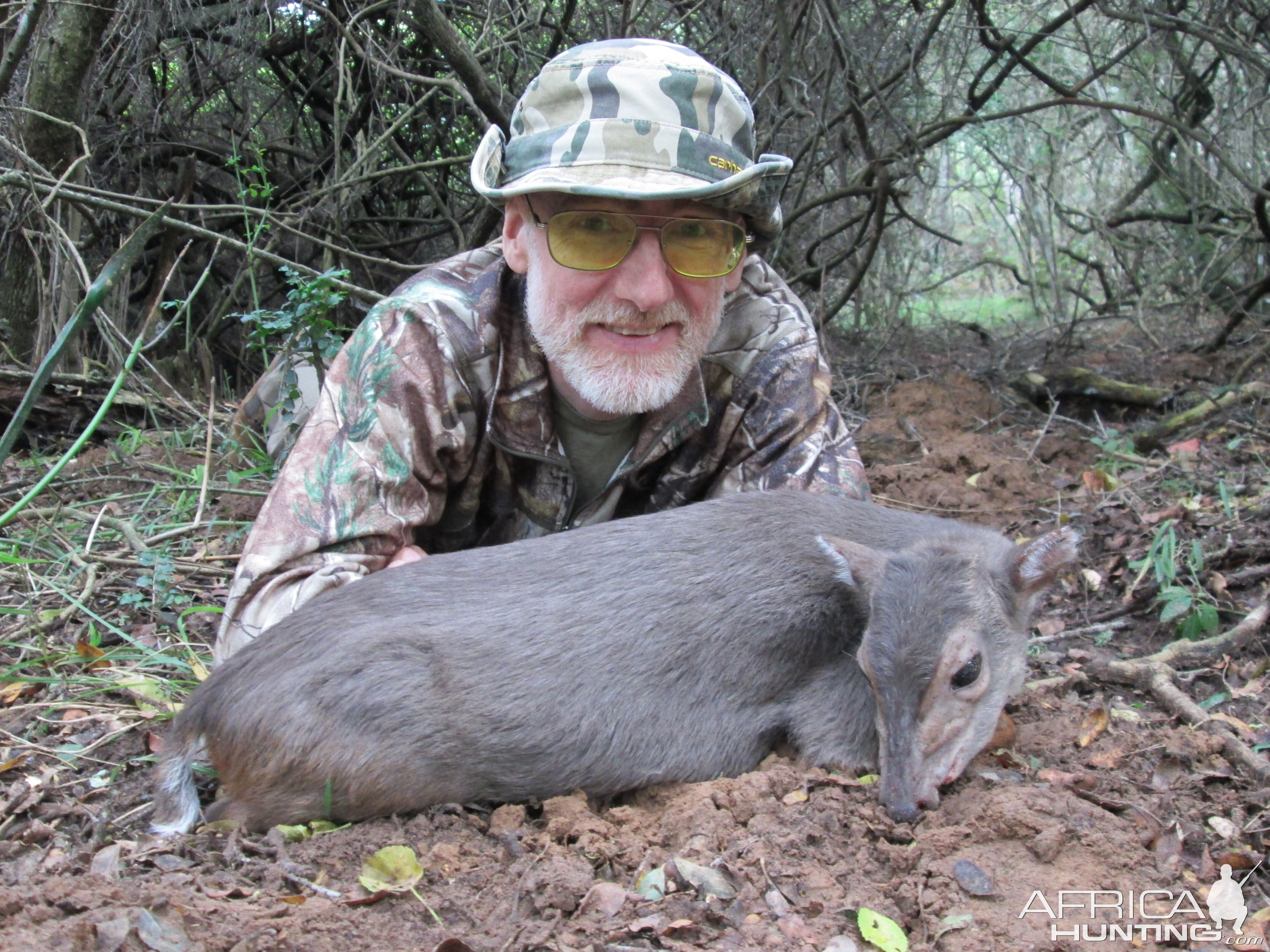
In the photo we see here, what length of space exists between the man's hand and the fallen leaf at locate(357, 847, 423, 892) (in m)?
1.32

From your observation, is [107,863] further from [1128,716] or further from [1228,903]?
[1128,716]

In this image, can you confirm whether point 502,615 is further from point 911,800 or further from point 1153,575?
point 1153,575

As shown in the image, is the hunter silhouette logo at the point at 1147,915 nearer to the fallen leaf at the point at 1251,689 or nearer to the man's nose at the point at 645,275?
the fallen leaf at the point at 1251,689

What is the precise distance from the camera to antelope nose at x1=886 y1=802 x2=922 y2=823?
8.86 ft

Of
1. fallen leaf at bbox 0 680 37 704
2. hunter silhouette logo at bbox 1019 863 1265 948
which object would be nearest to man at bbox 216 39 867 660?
fallen leaf at bbox 0 680 37 704

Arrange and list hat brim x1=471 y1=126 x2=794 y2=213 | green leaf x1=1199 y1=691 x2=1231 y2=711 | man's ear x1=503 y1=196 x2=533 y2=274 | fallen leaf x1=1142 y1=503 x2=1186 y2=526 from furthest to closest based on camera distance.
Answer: fallen leaf x1=1142 y1=503 x2=1186 y2=526 < man's ear x1=503 y1=196 x2=533 y2=274 < hat brim x1=471 y1=126 x2=794 y2=213 < green leaf x1=1199 y1=691 x2=1231 y2=711

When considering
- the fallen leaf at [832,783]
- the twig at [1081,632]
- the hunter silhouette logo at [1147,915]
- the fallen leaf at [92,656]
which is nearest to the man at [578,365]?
the fallen leaf at [92,656]

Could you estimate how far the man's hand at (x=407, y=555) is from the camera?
3793mm

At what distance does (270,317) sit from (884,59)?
4733 millimetres

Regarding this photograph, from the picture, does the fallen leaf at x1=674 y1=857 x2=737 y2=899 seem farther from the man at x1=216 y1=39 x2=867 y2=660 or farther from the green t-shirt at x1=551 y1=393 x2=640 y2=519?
the green t-shirt at x1=551 y1=393 x2=640 y2=519

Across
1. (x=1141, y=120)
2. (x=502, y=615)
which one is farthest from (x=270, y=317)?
(x=1141, y=120)

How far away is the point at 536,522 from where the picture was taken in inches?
175

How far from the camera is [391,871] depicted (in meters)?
2.55

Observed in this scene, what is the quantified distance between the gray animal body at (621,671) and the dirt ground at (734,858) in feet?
0.37
